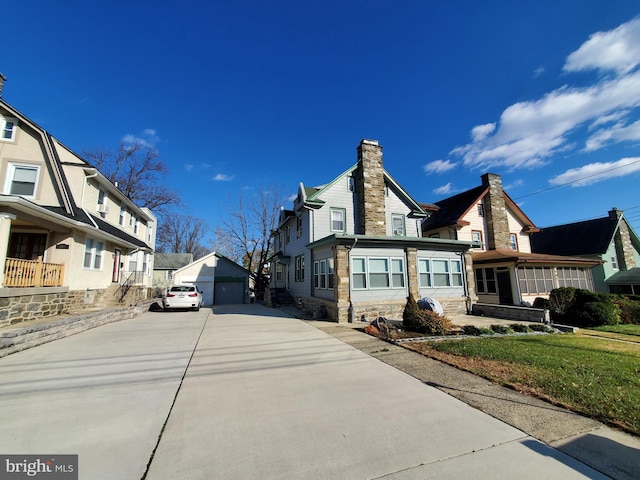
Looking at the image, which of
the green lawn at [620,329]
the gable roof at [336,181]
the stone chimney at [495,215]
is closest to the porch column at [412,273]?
the gable roof at [336,181]

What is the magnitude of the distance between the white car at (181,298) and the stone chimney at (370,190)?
33.9ft

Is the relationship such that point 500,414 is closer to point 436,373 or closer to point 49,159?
point 436,373

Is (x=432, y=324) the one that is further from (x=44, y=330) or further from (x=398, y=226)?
(x=44, y=330)

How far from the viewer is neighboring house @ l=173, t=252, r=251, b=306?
24.3 meters

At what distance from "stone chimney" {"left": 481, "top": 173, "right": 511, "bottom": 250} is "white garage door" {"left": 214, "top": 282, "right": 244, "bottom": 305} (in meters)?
20.8

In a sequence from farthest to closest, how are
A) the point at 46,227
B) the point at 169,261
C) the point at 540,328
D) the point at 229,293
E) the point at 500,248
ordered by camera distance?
the point at 169,261, the point at 229,293, the point at 500,248, the point at 46,227, the point at 540,328

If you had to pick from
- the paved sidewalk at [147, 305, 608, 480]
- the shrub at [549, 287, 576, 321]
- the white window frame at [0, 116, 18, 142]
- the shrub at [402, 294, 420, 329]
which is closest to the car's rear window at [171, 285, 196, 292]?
the white window frame at [0, 116, 18, 142]

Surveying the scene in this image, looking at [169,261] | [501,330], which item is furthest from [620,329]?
[169,261]

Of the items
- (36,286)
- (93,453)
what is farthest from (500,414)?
(36,286)

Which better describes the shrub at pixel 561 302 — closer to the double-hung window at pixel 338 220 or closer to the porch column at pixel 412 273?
the porch column at pixel 412 273

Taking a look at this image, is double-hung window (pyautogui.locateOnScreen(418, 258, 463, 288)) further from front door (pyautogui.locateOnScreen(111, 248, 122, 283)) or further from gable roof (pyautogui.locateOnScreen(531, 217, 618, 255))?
gable roof (pyautogui.locateOnScreen(531, 217, 618, 255))

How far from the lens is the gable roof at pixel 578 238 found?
2362cm

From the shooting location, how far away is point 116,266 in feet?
54.2

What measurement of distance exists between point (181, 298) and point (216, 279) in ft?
30.5
